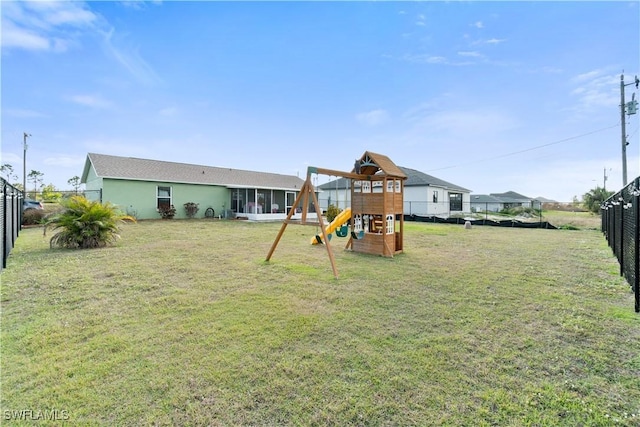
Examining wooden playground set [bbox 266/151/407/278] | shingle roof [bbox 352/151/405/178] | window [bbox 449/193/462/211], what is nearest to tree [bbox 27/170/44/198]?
wooden playground set [bbox 266/151/407/278]

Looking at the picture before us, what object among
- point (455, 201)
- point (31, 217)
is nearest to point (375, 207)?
point (31, 217)

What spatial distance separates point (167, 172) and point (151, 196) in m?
2.11

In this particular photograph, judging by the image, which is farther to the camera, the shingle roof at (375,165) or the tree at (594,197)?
the tree at (594,197)

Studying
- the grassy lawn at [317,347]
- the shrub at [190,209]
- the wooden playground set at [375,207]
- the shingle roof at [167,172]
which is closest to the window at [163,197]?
the shingle roof at [167,172]

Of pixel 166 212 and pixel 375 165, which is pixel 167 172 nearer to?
pixel 166 212

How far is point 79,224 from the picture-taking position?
7.47 m

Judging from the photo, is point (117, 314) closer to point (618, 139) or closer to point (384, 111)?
point (384, 111)

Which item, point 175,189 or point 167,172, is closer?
point 175,189

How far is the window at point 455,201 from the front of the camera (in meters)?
27.2

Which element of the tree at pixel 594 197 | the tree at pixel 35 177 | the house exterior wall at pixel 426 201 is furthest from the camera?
the tree at pixel 35 177

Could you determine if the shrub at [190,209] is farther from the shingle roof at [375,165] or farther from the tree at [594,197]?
the tree at [594,197]

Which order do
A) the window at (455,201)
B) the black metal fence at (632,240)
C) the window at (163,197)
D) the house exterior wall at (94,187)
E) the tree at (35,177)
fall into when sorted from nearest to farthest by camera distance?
1. the black metal fence at (632,240)
2. the house exterior wall at (94,187)
3. the window at (163,197)
4. the window at (455,201)
5. the tree at (35,177)

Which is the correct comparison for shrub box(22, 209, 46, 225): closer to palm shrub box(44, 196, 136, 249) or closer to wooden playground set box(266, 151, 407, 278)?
palm shrub box(44, 196, 136, 249)

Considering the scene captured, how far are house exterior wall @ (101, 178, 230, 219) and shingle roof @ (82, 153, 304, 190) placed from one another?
1.17ft
